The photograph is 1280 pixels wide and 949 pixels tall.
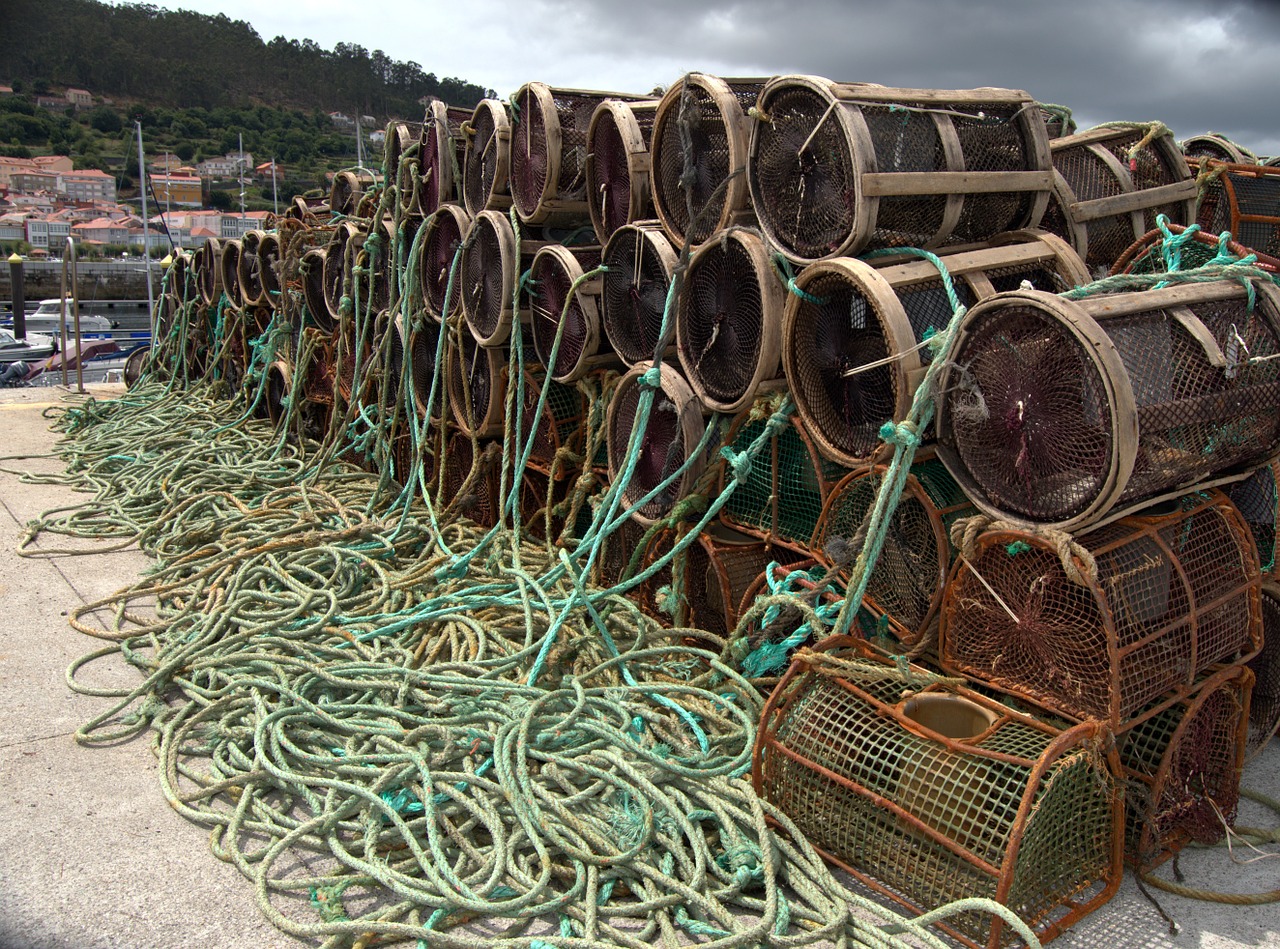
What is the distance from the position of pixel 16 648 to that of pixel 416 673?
1722 mm

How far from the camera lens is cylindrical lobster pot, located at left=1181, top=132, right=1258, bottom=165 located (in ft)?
15.0

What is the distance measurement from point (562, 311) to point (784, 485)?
4.36ft

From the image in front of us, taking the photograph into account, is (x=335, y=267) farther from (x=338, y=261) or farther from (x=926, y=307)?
(x=926, y=307)

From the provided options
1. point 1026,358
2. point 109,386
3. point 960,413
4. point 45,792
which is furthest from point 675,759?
point 109,386

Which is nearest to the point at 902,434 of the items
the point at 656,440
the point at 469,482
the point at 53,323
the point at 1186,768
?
the point at 1186,768

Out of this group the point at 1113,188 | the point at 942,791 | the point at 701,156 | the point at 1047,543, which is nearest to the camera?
the point at 942,791

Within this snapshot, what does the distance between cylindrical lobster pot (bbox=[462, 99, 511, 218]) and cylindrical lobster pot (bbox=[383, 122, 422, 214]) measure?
1.39 ft

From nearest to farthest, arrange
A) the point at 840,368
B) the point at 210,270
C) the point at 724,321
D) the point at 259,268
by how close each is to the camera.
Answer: the point at 840,368
the point at 724,321
the point at 259,268
the point at 210,270

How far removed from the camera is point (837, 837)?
250 cm

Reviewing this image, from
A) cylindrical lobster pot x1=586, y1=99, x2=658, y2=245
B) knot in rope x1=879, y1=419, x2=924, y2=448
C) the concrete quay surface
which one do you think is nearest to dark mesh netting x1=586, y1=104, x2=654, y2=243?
cylindrical lobster pot x1=586, y1=99, x2=658, y2=245

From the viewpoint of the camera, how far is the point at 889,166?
3018 millimetres

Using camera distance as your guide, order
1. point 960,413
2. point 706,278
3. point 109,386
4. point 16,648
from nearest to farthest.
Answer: point 960,413
point 706,278
point 16,648
point 109,386

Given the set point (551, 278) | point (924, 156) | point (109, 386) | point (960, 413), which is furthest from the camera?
point (109, 386)

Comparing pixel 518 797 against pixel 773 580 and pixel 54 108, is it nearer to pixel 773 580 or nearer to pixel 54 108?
pixel 773 580
